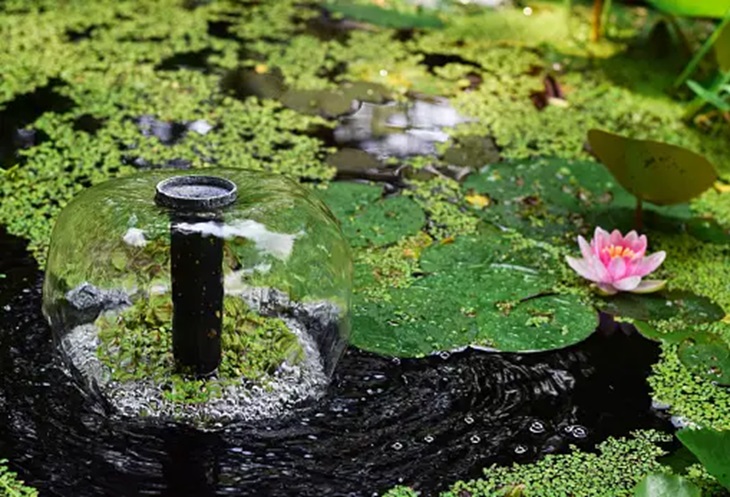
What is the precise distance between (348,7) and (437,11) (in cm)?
37

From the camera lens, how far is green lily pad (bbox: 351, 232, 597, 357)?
1993 mm

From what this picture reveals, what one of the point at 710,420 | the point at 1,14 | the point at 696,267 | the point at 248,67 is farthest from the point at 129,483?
the point at 1,14

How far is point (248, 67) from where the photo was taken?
11.2 ft

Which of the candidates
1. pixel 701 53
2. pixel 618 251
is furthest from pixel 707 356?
pixel 701 53

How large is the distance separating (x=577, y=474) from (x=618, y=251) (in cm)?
68

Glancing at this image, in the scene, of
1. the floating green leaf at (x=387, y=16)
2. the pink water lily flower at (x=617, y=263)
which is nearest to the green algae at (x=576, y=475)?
the pink water lily flower at (x=617, y=263)

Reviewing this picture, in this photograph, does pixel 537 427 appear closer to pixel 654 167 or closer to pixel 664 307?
pixel 664 307

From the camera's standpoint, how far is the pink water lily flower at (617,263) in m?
2.18

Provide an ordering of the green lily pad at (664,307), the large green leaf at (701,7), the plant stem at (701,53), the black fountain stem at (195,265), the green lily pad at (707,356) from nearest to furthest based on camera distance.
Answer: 1. the black fountain stem at (195,265)
2. the green lily pad at (707,356)
3. the green lily pad at (664,307)
4. the plant stem at (701,53)
5. the large green leaf at (701,7)

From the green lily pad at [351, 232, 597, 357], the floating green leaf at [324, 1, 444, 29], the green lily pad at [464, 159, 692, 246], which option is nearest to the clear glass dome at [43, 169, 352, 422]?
the green lily pad at [351, 232, 597, 357]

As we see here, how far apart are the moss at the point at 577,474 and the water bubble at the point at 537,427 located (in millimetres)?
67

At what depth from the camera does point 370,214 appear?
245cm

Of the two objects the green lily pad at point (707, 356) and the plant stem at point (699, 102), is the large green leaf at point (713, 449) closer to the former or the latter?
the green lily pad at point (707, 356)

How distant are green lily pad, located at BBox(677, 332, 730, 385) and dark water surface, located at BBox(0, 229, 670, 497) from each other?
7 cm
